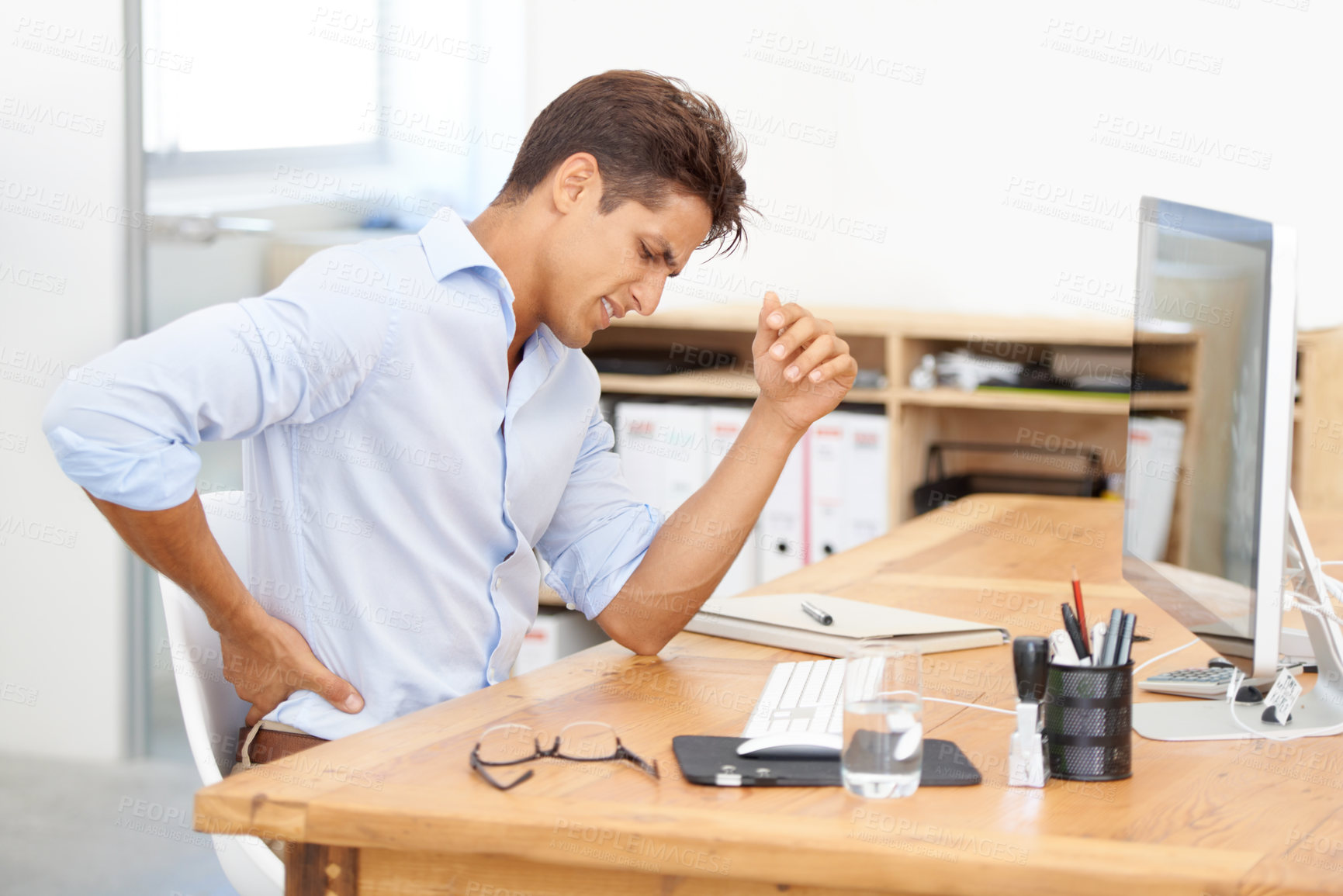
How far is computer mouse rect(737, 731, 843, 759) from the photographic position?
3.13 ft

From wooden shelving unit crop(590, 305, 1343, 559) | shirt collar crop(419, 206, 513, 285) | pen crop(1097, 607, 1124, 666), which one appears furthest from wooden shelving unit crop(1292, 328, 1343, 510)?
shirt collar crop(419, 206, 513, 285)

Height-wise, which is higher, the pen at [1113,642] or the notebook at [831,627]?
the pen at [1113,642]

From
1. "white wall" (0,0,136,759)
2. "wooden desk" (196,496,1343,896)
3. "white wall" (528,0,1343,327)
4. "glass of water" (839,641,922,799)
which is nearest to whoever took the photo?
"wooden desk" (196,496,1343,896)

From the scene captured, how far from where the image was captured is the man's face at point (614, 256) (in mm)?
1296

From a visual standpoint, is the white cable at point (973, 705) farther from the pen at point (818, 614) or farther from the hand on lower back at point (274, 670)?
the hand on lower back at point (274, 670)

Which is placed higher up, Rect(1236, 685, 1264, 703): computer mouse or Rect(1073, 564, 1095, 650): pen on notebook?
Rect(1073, 564, 1095, 650): pen on notebook

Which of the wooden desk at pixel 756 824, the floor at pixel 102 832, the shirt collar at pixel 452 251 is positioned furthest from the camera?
the floor at pixel 102 832

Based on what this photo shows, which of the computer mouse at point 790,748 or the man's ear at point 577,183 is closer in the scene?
the computer mouse at point 790,748

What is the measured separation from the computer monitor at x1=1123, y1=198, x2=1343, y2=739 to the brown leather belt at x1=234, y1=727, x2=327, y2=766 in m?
0.78

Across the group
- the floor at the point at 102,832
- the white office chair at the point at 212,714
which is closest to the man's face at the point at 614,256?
the white office chair at the point at 212,714

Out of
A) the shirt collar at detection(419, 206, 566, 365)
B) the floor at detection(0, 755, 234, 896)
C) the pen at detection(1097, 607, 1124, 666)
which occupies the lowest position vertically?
the floor at detection(0, 755, 234, 896)

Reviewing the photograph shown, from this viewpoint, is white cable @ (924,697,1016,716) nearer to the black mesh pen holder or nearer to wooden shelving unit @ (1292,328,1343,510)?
the black mesh pen holder

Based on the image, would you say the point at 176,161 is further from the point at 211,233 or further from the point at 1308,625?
the point at 1308,625

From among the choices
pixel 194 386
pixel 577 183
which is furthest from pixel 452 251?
pixel 194 386
